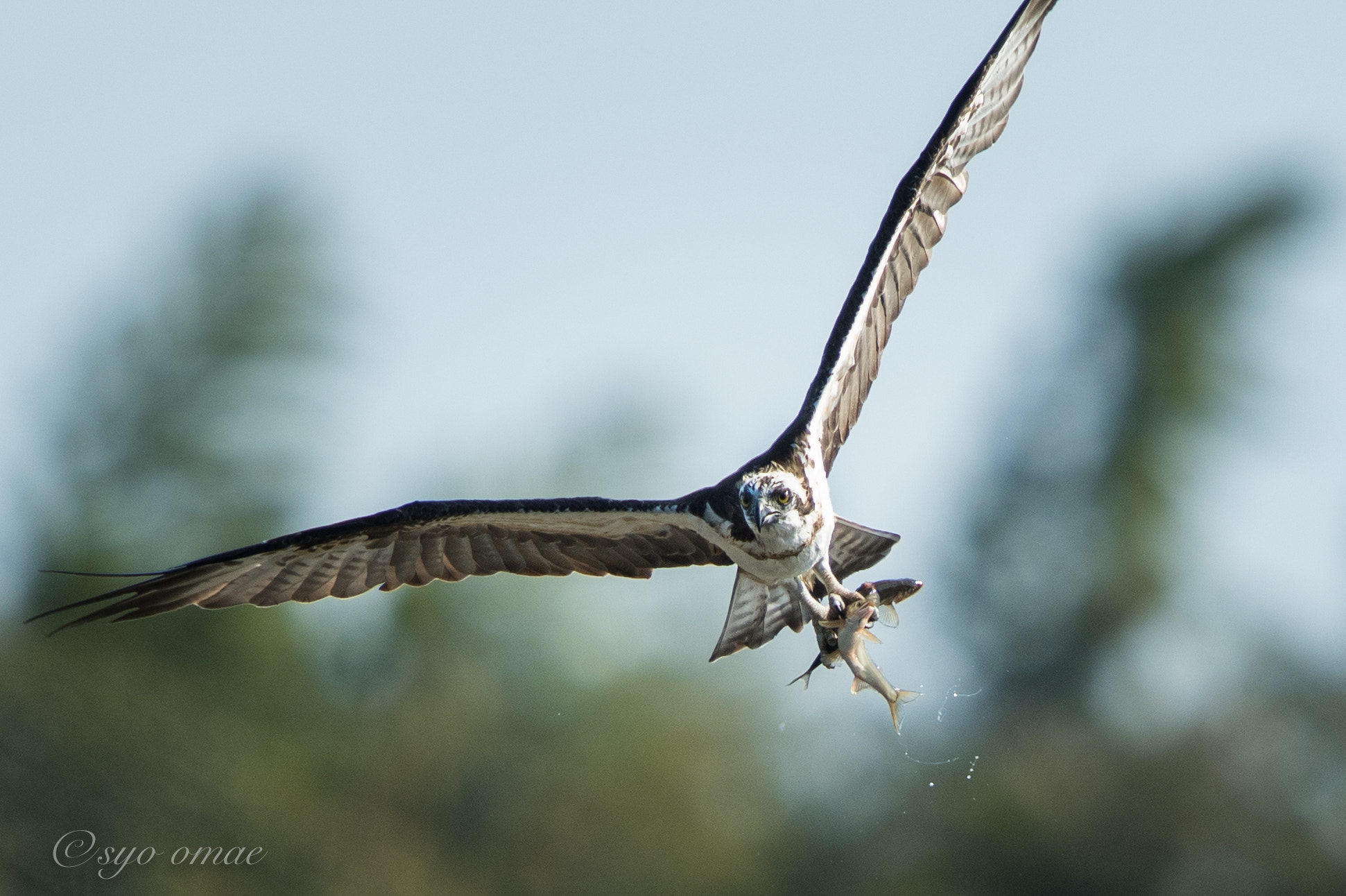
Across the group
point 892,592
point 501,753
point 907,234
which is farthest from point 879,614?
point 501,753

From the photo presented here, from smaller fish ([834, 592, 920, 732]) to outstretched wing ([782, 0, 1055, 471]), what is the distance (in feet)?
3.52

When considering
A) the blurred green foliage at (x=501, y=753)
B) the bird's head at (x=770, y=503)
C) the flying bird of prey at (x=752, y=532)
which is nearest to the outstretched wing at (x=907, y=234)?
the flying bird of prey at (x=752, y=532)

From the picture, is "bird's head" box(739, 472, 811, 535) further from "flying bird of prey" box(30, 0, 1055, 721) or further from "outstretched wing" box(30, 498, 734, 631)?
"outstretched wing" box(30, 498, 734, 631)

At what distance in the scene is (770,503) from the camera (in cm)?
966

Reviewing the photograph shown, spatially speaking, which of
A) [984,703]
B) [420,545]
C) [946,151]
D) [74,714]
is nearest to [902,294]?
[946,151]

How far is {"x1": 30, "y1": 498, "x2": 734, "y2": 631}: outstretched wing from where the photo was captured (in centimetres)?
1007

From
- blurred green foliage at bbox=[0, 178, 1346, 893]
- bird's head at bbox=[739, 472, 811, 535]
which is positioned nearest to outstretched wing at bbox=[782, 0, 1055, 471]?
bird's head at bbox=[739, 472, 811, 535]

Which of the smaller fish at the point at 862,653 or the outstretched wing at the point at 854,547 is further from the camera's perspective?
the outstretched wing at the point at 854,547

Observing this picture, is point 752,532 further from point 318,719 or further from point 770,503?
point 318,719

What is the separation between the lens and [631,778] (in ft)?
124

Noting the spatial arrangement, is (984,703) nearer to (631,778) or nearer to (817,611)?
(631,778)

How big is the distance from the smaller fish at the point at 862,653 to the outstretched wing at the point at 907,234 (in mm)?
1071

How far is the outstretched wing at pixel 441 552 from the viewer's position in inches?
396

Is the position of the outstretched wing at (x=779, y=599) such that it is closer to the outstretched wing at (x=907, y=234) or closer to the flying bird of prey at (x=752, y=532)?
the flying bird of prey at (x=752, y=532)
